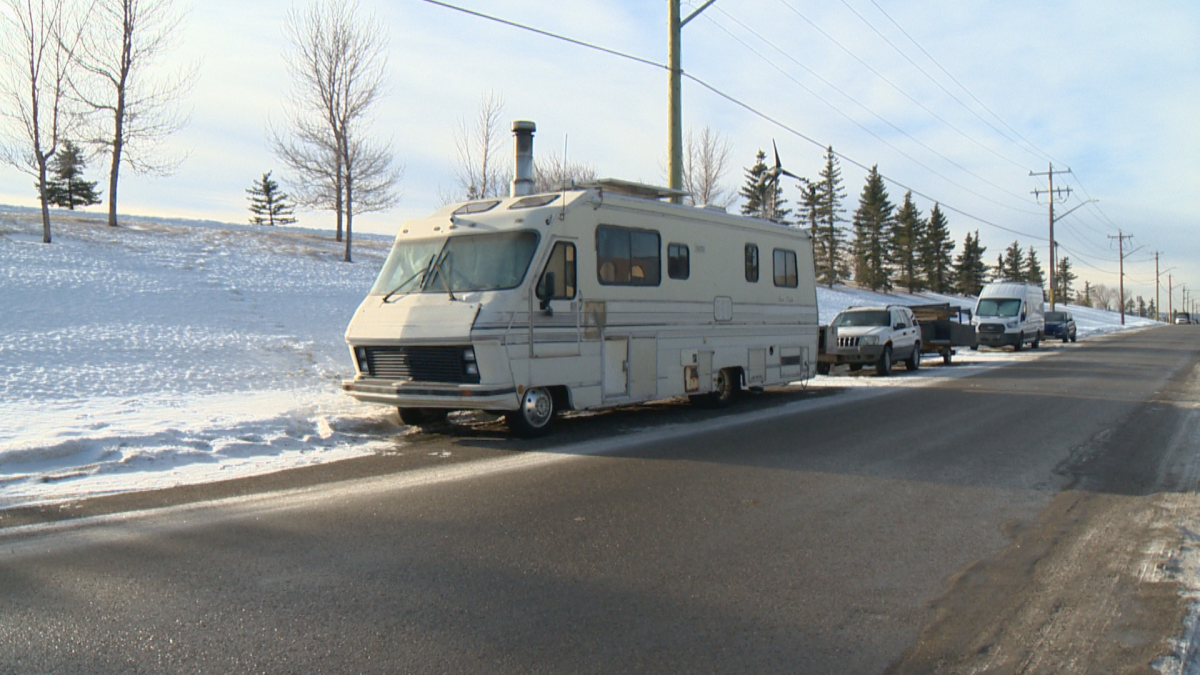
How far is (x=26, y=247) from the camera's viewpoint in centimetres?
2558

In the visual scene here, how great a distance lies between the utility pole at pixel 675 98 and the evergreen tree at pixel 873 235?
5333 cm

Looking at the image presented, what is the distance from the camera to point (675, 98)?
18.0 meters

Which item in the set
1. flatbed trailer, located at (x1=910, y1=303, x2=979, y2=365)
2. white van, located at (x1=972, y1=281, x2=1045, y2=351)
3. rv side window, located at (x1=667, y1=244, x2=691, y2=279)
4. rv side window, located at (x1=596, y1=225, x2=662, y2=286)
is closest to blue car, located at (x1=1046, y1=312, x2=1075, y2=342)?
white van, located at (x1=972, y1=281, x2=1045, y2=351)

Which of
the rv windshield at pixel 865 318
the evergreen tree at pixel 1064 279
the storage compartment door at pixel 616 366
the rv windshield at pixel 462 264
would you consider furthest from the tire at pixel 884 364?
the evergreen tree at pixel 1064 279

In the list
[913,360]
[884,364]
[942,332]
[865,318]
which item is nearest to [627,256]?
[884,364]

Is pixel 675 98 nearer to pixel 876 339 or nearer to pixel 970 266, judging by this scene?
pixel 876 339

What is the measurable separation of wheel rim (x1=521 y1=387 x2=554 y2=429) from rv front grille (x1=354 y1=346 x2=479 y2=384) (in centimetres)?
83

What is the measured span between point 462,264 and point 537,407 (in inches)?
79.2

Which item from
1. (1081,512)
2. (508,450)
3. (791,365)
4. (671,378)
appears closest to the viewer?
(1081,512)

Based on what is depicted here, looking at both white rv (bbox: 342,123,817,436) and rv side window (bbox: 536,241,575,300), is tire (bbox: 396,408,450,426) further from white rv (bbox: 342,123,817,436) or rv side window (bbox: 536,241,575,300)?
rv side window (bbox: 536,241,575,300)

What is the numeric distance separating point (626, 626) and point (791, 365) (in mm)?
11691

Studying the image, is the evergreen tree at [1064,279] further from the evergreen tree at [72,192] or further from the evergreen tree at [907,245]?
the evergreen tree at [72,192]

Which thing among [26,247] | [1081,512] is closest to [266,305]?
[26,247]

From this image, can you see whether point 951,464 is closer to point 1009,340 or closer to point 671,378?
point 671,378
